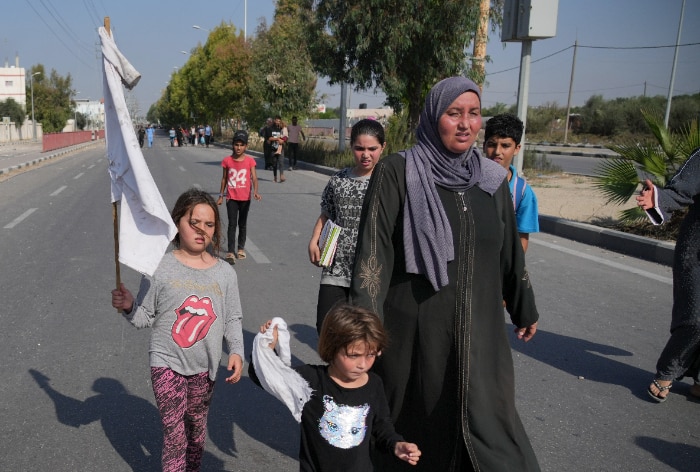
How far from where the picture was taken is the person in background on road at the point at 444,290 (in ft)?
7.91

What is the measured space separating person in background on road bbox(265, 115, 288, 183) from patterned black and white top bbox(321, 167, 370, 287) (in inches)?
590

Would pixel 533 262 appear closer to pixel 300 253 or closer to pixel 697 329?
pixel 300 253

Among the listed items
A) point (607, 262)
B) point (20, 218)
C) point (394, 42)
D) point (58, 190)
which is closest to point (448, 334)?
point (607, 262)

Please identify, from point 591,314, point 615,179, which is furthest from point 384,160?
point 615,179

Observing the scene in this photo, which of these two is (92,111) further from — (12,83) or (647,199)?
(647,199)

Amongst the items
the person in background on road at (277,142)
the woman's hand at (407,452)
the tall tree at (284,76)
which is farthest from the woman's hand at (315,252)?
the tall tree at (284,76)

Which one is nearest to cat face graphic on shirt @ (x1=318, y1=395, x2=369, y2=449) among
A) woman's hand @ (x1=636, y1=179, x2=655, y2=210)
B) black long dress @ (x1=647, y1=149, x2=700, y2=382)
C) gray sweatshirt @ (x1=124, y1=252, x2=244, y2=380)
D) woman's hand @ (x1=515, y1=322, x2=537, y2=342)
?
gray sweatshirt @ (x1=124, y1=252, x2=244, y2=380)

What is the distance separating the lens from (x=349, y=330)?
7.48ft

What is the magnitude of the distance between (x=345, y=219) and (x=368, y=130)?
1.85 feet

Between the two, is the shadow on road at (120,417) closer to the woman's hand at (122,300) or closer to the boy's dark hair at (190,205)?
the woman's hand at (122,300)

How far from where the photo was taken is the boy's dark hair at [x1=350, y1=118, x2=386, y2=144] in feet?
12.8

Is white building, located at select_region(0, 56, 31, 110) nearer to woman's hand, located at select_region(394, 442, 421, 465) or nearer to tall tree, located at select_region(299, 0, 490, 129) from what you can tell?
tall tree, located at select_region(299, 0, 490, 129)

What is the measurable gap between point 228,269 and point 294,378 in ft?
2.66

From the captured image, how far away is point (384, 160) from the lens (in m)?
2.53
